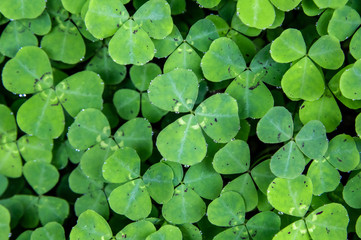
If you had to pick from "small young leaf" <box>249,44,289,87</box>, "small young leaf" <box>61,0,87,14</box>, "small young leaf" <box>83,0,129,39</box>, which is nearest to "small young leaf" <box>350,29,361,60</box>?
"small young leaf" <box>249,44,289,87</box>

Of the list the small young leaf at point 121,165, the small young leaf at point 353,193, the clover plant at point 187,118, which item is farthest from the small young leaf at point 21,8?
the small young leaf at point 353,193

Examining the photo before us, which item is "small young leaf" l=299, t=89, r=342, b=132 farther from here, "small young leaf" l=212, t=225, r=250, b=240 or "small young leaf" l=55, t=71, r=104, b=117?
"small young leaf" l=55, t=71, r=104, b=117

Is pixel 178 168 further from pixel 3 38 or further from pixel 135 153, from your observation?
pixel 3 38

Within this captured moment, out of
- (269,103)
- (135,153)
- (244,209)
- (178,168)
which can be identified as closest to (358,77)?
(269,103)

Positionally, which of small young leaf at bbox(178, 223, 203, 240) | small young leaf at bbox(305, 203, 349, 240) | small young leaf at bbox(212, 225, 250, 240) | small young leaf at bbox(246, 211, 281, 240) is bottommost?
small young leaf at bbox(178, 223, 203, 240)

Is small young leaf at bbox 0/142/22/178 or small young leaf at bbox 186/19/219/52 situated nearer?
small young leaf at bbox 186/19/219/52
